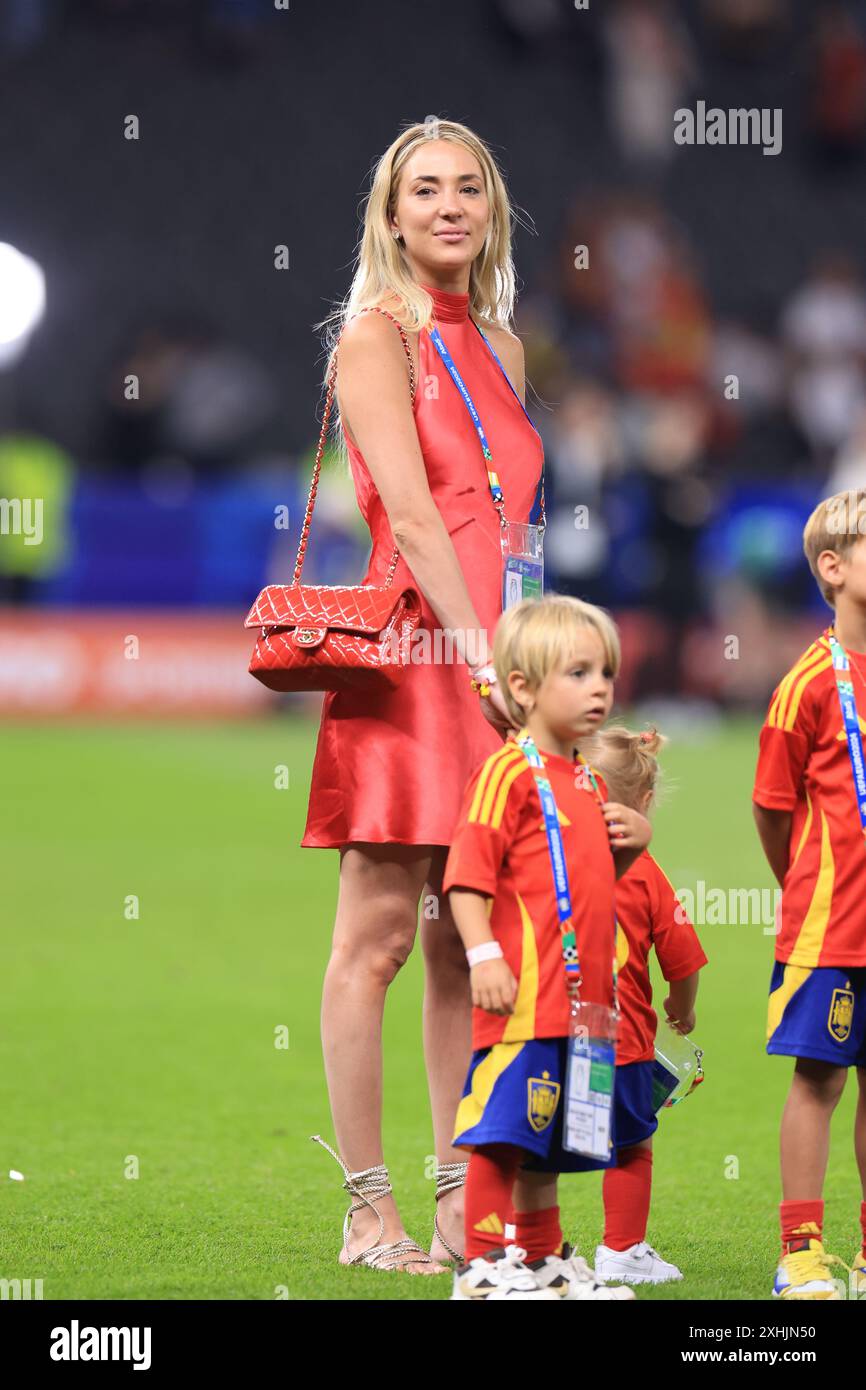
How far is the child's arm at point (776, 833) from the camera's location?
3.59 m

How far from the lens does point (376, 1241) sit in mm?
3707

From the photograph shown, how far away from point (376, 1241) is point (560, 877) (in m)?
0.92

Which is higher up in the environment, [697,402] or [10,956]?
[697,402]

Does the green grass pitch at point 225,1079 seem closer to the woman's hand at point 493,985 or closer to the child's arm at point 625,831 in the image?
the woman's hand at point 493,985

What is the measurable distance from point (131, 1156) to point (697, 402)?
1410 cm

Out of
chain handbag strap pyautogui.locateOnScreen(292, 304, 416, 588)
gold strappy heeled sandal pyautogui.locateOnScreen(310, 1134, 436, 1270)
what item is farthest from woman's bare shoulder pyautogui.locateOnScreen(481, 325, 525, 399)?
gold strappy heeled sandal pyautogui.locateOnScreen(310, 1134, 436, 1270)

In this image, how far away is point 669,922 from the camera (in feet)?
12.3

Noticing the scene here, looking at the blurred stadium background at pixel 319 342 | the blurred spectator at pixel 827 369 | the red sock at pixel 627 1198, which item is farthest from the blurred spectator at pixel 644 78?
the red sock at pixel 627 1198

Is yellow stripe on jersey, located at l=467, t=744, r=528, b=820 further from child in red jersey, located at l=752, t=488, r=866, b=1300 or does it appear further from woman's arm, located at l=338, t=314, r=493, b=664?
child in red jersey, located at l=752, t=488, r=866, b=1300

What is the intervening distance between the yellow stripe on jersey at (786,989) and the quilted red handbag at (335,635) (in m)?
0.85

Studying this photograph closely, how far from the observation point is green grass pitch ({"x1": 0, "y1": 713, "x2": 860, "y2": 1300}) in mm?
3803

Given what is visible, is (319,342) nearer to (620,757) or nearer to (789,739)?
(620,757)
